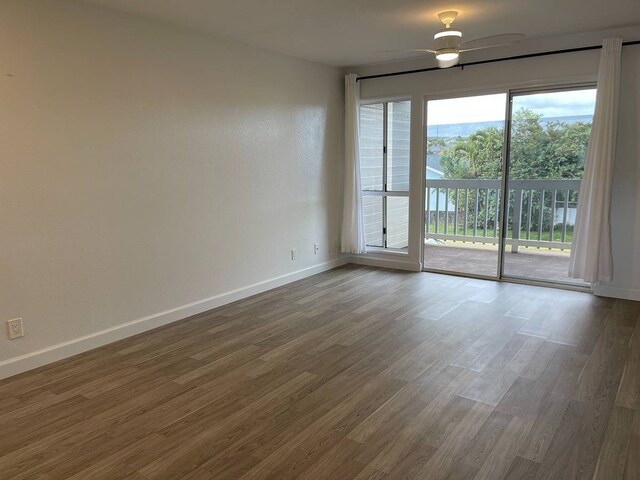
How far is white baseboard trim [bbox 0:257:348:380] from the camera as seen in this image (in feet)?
10.1

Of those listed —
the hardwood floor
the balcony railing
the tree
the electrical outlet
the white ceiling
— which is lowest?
the hardwood floor

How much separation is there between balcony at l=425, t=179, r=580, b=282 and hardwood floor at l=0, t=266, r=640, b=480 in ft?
4.33

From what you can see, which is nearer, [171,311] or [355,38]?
[171,311]

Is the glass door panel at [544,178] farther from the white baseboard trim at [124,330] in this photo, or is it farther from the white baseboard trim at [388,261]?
the white baseboard trim at [124,330]

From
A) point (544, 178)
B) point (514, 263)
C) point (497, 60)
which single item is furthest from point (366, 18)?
point (514, 263)

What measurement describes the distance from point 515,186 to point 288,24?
306cm

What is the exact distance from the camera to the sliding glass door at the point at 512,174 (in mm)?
4844

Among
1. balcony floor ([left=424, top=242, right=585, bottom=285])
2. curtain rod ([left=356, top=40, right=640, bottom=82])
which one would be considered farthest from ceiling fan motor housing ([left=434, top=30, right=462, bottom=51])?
balcony floor ([left=424, top=242, right=585, bottom=285])

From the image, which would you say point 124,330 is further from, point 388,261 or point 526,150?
point 526,150

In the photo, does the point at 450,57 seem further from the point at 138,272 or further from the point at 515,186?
the point at 138,272

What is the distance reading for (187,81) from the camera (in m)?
3.98

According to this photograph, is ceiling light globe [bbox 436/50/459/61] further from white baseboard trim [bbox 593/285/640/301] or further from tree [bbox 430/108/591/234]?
white baseboard trim [bbox 593/285/640/301]

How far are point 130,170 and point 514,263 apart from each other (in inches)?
172

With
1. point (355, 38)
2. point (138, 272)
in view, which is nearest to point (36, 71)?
point (138, 272)
